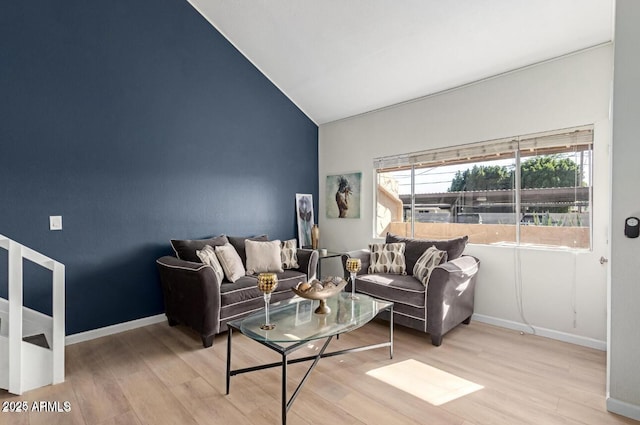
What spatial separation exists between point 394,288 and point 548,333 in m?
1.52

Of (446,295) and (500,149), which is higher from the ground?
(500,149)

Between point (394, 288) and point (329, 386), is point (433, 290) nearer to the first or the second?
point (394, 288)

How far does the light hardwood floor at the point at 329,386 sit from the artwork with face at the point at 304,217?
209 cm

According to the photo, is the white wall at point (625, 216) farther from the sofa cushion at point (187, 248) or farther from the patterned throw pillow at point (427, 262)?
the sofa cushion at point (187, 248)

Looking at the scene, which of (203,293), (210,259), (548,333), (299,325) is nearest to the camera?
(299,325)

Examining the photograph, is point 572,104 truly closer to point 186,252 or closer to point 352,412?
point 352,412

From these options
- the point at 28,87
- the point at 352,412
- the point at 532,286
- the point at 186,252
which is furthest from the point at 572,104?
the point at 28,87

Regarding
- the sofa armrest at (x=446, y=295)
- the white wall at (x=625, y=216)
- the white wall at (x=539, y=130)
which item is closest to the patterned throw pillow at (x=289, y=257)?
the sofa armrest at (x=446, y=295)

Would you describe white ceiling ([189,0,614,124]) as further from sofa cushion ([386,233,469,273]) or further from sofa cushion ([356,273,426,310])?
sofa cushion ([356,273,426,310])

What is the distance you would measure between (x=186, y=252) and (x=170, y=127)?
1.43 meters

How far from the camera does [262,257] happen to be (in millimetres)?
3676

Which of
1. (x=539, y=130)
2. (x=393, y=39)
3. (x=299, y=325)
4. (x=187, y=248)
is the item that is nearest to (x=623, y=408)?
(x=299, y=325)

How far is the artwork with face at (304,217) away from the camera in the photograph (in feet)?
16.1

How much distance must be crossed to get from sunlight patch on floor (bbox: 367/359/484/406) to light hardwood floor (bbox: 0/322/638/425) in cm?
4
